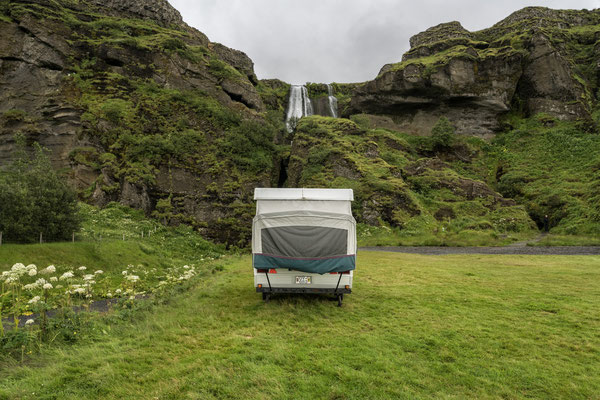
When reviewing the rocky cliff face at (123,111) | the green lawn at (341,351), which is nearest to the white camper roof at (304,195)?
the green lawn at (341,351)

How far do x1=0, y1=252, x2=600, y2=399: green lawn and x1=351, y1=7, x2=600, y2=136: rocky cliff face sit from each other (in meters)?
50.3

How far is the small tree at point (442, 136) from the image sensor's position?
46.8 m

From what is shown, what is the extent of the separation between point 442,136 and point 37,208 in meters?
49.4

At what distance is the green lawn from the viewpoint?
4.41m

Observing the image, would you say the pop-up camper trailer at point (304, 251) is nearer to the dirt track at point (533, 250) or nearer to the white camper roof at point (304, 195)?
the white camper roof at point (304, 195)

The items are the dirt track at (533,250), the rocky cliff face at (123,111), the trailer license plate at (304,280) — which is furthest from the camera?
the rocky cliff face at (123,111)

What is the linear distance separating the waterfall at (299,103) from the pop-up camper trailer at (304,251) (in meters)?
56.4

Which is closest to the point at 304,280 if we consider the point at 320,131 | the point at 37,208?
the point at 37,208

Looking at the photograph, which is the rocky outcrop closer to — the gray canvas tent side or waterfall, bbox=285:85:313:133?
waterfall, bbox=285:85:313:133

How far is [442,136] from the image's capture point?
46.9 m

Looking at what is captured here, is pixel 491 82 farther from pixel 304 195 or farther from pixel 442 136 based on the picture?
pixel 304 195

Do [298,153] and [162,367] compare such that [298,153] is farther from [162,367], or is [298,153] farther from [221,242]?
[162,367]

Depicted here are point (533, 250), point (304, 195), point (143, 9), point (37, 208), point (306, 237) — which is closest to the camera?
point (306, 237)

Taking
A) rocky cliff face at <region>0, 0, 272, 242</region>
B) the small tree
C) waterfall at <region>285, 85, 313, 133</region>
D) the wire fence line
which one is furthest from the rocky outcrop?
the small tree
